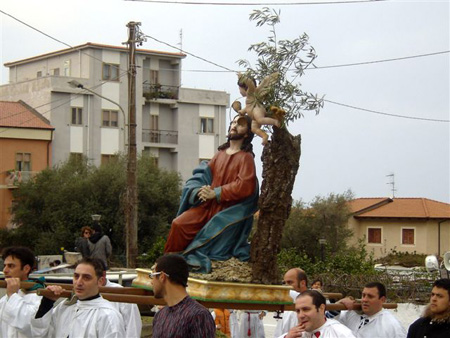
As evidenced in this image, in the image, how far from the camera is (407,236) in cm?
5212

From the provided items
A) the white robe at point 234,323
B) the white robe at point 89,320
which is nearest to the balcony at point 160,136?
the white robe at point 234,323

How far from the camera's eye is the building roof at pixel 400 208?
169 feet

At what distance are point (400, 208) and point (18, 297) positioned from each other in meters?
47.2

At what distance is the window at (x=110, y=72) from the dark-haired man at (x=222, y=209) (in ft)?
121

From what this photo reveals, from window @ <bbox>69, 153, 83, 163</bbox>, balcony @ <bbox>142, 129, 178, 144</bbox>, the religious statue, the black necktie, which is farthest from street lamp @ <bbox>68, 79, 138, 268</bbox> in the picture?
balcony @ <bbox>142, 129, 178, 144</bbox>

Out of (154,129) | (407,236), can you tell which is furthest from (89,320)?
(407,236)

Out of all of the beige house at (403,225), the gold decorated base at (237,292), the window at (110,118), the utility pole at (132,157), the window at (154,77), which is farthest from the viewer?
the beige house at (403,225)

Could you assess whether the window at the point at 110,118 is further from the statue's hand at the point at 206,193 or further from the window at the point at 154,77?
the statue's hand at the point at 206,193

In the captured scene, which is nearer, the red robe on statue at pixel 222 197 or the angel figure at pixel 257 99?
the angel figure at pixel 257 99

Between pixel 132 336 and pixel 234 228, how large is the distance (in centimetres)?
166

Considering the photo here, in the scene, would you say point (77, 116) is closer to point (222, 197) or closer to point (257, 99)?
point (222, 197)

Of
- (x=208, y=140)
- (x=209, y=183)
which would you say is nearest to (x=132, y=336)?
(x=209, y=183)

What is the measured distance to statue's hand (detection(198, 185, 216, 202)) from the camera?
9.98 metres

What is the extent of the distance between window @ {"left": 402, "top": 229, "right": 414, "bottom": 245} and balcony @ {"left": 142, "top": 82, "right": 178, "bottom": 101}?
1516 cm
